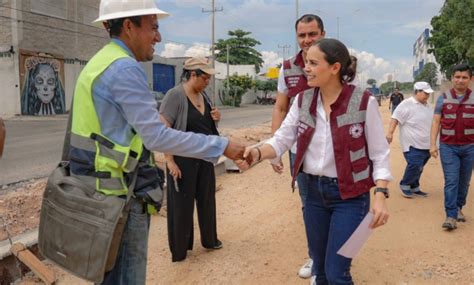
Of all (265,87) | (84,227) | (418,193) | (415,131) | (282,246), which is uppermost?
(265,87)

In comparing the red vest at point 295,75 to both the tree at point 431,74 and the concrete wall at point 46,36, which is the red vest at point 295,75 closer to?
the concrete wall at point 46,36

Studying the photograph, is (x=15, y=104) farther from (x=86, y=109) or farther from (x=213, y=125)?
(x=86, y=109)

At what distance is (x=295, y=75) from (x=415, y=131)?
3.81 metres

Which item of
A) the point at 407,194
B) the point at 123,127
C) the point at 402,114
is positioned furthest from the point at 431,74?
the point at 123,127

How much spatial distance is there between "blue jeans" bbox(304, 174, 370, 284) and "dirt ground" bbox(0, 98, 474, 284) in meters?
1.24

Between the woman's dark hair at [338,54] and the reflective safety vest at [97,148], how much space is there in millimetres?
1252

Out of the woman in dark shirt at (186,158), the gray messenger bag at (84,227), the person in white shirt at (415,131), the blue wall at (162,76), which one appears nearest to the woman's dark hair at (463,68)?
the person in white shirt at (415,131)

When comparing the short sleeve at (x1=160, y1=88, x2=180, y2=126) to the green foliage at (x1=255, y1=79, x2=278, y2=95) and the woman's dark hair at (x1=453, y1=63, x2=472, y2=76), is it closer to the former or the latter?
the woman's dark hair at (x1=453, y1=63, x2=472, y2=76)

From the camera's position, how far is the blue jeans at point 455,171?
18.5 ft

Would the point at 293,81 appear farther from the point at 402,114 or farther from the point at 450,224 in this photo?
the point at 402,114

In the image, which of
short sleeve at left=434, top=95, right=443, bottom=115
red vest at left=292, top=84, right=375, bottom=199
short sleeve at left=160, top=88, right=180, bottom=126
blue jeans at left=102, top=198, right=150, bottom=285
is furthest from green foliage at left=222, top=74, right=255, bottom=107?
blue jeans at left=102, top=198, right=150, bottom=285

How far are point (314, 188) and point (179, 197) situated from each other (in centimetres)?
192

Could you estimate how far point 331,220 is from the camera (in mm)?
3018

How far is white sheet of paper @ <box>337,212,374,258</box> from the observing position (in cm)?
282
